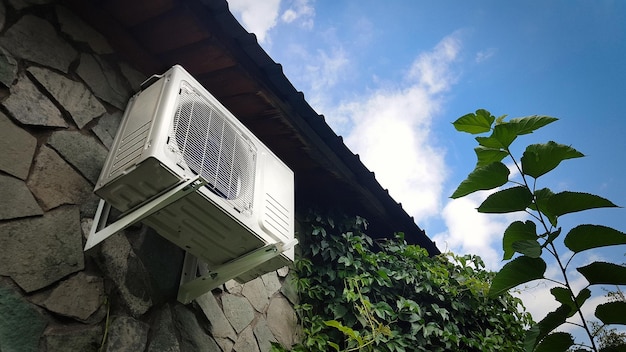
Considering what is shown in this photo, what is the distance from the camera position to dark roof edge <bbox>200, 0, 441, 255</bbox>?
224cm

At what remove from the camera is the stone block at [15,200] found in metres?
1.56

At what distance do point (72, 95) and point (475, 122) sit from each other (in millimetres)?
1736

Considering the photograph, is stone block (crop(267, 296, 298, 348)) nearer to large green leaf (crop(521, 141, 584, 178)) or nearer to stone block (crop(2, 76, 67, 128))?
stone block (crop(2, 76, 67, 128))

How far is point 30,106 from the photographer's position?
71.4 inches

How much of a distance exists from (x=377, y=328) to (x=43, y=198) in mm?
2019

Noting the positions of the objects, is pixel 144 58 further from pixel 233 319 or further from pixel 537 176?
pixel 537 176

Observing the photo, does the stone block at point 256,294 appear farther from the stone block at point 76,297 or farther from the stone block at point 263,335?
the stone block at point 76,297

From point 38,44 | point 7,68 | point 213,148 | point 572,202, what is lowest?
point 572,202

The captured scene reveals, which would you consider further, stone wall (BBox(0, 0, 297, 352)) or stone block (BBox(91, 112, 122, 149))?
stone block (BBox(91, 112, 122, 149))

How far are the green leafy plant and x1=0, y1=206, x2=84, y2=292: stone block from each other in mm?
1454

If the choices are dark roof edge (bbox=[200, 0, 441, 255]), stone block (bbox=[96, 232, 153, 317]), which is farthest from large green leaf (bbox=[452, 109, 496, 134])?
stone block (bbox=[96, 232, 153, 317])

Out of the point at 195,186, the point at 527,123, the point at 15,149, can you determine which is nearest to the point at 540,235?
the point at 527,123

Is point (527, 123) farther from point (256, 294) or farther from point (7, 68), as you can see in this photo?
point (7, 68)

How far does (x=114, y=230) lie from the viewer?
1.69m
